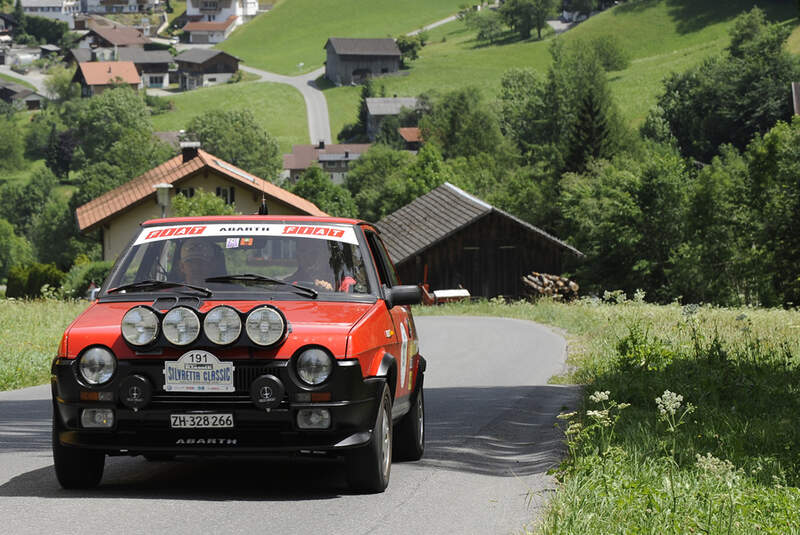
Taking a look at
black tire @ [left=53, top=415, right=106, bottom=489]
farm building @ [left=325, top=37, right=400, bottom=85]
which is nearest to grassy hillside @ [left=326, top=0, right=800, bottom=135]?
farm building @ [left=325, top=37, right=400, bottom=85]

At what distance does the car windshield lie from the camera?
26.7 ft

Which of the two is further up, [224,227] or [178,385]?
[224,227]

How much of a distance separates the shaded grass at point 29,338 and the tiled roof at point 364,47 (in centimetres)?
16559

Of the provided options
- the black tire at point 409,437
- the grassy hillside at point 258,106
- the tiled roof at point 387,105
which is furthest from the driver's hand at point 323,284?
the tiled roof at point 387,105

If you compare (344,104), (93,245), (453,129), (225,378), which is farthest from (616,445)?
(344,104)

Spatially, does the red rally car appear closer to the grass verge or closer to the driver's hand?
the driver's hand

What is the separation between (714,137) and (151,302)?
397 feet

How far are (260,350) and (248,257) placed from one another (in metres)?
1.43

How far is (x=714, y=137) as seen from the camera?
123 meters

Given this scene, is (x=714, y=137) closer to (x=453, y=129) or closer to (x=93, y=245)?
(x=453, y=129)

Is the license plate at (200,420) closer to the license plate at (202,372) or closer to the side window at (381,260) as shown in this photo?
the license plate at (202,372)

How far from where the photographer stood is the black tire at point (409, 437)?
9008 millimetres

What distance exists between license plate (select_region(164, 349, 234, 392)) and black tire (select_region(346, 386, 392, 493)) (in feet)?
3.03

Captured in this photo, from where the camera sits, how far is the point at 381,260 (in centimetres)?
905
